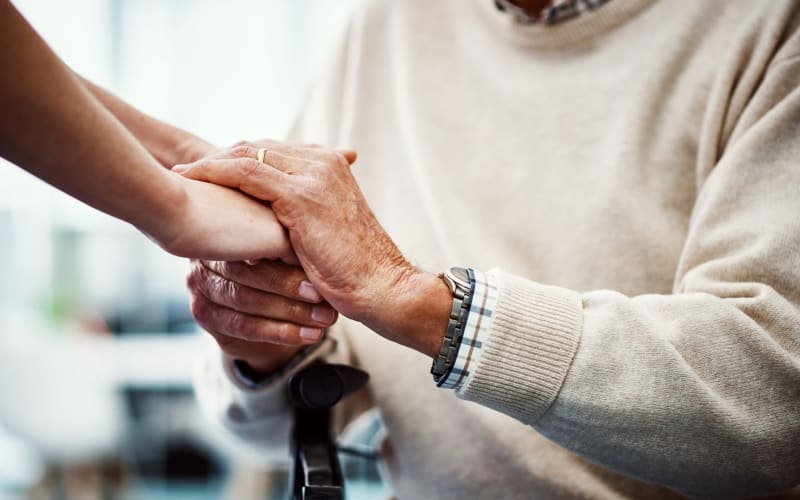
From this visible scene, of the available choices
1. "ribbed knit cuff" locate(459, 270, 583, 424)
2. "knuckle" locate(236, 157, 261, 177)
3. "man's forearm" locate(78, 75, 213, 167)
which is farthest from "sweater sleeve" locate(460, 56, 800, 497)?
"man's forearm" locate(78, 75, 213, 167)

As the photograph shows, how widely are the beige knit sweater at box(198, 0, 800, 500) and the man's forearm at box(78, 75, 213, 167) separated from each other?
33 centimetres

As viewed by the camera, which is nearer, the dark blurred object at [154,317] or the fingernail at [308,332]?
the fingernail at [308,332]

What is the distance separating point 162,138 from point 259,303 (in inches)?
10.6

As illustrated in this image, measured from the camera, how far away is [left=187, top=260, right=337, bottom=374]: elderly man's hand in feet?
2.65

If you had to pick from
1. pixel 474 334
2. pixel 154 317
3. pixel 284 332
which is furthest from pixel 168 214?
pixel 154 317

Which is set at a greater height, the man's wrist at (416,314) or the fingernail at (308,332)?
the man's wrist at (416,314)

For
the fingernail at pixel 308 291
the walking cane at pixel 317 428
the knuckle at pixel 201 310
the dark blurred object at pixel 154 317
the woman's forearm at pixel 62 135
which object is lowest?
the dark blurred object at pixel 154 317

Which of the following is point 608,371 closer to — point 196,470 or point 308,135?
point 308,135

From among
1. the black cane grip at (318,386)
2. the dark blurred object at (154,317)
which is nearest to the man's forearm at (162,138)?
the black cane grip at (318,386)

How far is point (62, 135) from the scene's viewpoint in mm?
546

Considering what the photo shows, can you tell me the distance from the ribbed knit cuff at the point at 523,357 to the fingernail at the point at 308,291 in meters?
0.21

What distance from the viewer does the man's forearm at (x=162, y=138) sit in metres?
0.87

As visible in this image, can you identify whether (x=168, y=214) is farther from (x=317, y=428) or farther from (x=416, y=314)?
(x=317, y=428)

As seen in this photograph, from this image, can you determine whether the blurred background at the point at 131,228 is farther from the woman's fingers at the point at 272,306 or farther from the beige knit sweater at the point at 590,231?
the woman's fingers at the point at 272,306
